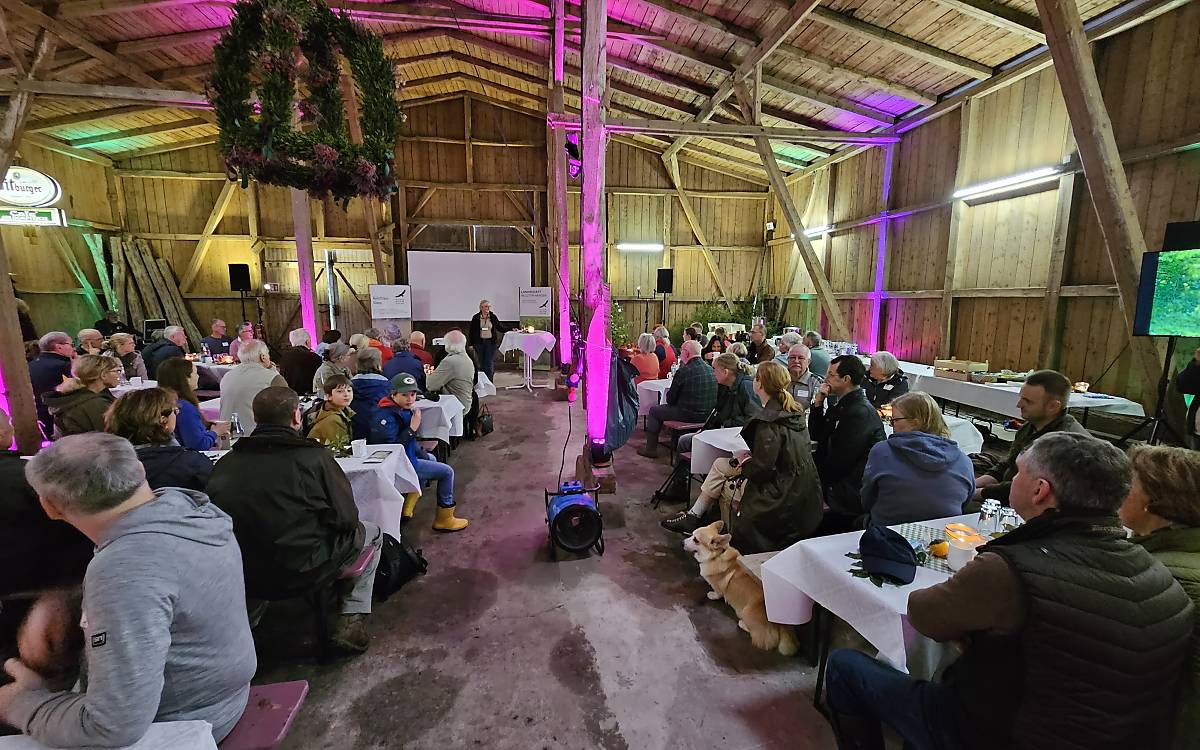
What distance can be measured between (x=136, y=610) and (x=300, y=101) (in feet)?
11.8

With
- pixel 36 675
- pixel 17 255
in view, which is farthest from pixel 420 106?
pixel 36 675

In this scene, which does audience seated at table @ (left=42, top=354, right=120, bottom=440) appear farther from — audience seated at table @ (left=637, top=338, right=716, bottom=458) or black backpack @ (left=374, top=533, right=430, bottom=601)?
audience seated at table @ (left=637, top=338, right=716, bottom=458)

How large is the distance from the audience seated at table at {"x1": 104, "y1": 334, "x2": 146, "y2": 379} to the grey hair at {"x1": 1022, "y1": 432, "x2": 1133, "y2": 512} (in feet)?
24.3

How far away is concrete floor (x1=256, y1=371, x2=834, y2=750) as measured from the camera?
2051mm

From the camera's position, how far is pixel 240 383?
149 inches

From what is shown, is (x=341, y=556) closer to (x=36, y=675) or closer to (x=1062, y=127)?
(x=36, y=675)

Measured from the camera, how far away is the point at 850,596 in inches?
71.3

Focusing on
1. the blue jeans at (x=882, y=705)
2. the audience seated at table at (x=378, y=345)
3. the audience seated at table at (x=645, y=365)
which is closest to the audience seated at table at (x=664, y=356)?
the audience seated at table at (x=645, y=365)

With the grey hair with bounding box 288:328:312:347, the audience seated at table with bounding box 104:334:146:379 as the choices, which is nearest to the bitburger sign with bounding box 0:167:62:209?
the audience seated at table with bounding box 104:334:146:379

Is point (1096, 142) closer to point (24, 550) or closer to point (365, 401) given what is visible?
point (365, 401)

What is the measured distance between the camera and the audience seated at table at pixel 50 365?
4289mm

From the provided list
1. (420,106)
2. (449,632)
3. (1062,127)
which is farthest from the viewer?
(420,106)

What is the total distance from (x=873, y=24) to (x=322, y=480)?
7.27 meters

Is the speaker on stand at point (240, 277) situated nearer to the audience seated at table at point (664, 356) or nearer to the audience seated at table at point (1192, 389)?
the audience seated at table at point (664, 356)
